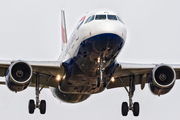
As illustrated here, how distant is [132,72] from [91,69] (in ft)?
17.1

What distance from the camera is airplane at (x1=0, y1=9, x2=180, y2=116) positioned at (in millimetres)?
27031

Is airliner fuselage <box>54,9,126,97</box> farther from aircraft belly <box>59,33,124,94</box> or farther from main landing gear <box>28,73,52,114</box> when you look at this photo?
main landing gear <box>28,73,52,114</box>

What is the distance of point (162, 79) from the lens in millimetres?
31969

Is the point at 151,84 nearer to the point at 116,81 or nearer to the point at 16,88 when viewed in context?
the point at 116,81

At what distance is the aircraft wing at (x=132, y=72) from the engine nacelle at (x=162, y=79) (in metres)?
1.02

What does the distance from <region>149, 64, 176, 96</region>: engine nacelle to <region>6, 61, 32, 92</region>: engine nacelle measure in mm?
8084

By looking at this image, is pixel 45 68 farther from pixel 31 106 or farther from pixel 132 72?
pixel 132 72

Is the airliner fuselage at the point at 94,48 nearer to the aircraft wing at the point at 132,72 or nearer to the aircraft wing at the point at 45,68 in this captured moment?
the aircraft wing at the point at 45,68

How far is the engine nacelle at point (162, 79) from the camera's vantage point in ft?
103

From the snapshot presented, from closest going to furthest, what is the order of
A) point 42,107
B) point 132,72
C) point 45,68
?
point 45,68 → point 132,72 → point 42,107

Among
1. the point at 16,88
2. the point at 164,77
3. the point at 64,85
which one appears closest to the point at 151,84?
the point at 164,77

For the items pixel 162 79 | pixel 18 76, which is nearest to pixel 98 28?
pixel 18 76

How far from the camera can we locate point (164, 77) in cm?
3194

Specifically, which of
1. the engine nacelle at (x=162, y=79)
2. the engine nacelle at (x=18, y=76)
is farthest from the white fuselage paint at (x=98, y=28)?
the engine nacelle at (x=162, y=79)
